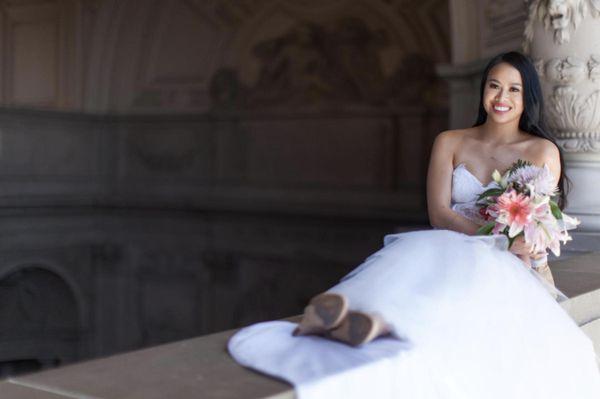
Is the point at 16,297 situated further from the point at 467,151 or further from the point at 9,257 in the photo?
the point at 467,151

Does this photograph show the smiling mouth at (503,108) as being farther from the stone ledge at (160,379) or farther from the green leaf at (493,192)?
the stone ledge at (160,379)

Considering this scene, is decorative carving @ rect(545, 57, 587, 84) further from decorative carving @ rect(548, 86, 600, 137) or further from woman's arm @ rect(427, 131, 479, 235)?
woman's arm @ rect(427, 131, 479, 235)

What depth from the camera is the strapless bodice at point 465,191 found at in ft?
13.3

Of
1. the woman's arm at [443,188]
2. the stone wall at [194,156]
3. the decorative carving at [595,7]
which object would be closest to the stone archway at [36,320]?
the stone wall at [194,156]

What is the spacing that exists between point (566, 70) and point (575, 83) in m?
0.11

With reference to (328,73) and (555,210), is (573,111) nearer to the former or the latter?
(555,210)

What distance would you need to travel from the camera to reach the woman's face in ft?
13.0

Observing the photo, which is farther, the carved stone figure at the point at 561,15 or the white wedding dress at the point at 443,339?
the carved stone figure at the point at 561,15

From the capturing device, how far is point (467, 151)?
419cm

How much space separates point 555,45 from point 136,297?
1044 cm

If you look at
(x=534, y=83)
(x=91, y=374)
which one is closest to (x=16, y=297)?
(x=534, y=83)

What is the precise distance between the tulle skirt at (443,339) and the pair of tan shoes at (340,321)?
32mm

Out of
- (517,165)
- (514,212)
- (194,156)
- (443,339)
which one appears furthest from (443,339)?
(194,156)

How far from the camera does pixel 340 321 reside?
2.33m
